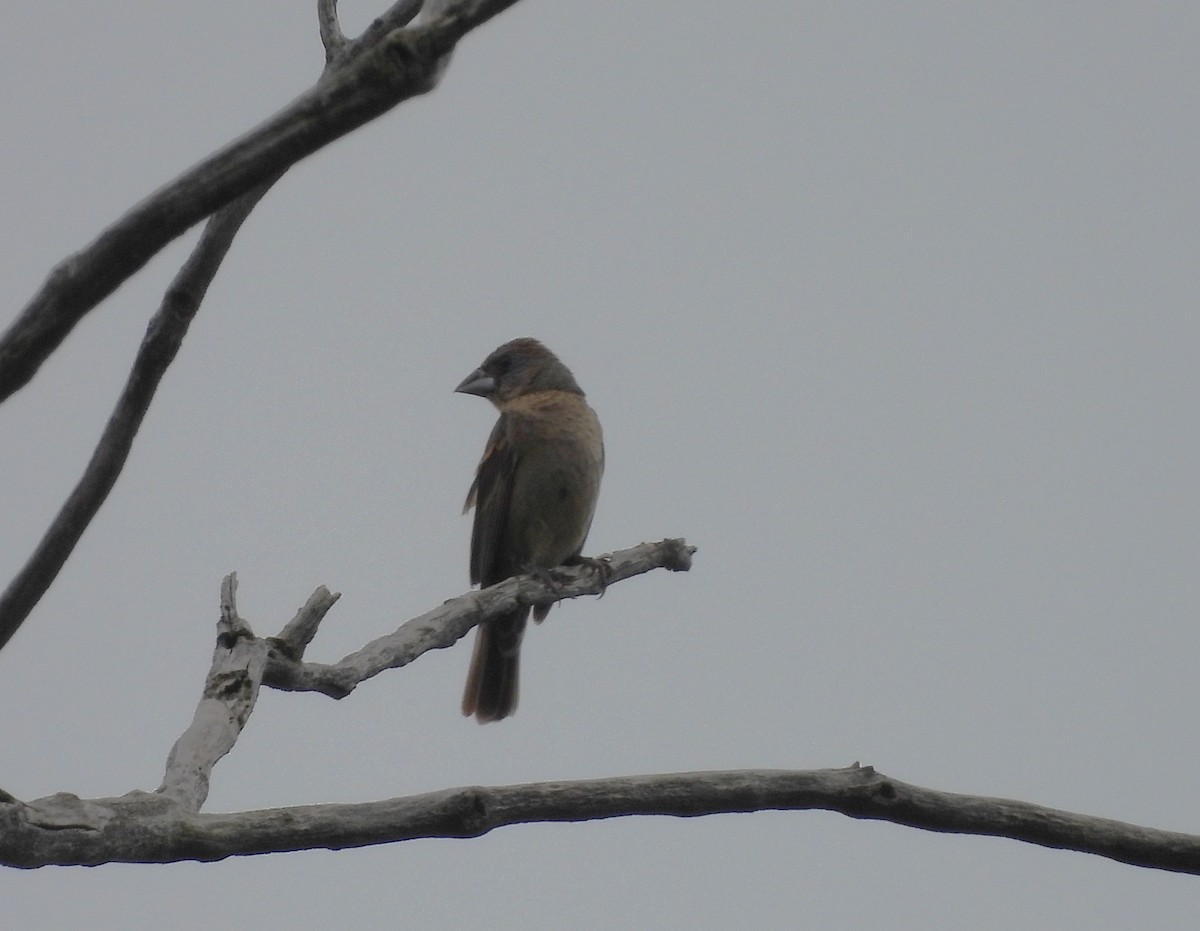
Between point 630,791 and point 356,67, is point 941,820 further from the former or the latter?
point 356,67

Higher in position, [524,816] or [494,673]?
[494,673]

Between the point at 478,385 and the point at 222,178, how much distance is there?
223 inches

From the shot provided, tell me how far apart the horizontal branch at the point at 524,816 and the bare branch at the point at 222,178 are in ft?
2.91

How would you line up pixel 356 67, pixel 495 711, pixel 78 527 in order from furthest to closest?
pixel 495 711 → pixel 78 527 → pixel 356 67

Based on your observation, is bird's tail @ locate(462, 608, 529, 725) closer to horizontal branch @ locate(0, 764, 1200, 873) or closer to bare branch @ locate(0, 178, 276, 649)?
bare branch @ locate(0, 178, 276, 649)

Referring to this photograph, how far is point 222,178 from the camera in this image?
1898 millimetres

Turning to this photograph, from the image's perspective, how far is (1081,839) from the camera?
2734mm

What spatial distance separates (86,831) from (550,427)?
4727 mm

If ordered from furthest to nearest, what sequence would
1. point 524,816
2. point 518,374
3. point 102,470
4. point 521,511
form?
1. point 518,374
2. point 521,511
3. point 102,470
4. point 524,816

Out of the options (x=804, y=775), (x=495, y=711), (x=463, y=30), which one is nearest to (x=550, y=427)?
(x=495, y=711)

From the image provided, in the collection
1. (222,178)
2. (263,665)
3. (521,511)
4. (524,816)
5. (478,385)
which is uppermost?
(478,385)

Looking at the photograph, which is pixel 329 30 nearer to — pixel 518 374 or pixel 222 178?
pixel 222 178

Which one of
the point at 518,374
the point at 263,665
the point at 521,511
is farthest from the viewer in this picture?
the point at 518,374

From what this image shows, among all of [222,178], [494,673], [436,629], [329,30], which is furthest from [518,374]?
[222,178]
